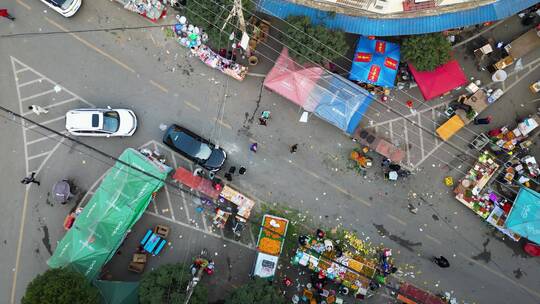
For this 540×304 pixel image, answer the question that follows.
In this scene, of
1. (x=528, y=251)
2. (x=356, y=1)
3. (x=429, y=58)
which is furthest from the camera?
(x=528, y=251)

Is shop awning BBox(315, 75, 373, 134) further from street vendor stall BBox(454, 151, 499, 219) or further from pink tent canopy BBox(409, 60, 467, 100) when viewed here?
street vendor stall BBox(454, 151, 499, 219)

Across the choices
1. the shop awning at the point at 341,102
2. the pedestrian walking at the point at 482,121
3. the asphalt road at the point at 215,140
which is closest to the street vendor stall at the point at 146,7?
the asphalt road at the point at 215,140

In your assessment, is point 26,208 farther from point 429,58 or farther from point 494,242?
point 494,242

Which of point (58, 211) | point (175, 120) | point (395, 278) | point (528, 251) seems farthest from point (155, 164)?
point (528, 251)

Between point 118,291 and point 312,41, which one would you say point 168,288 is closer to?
point 118,291

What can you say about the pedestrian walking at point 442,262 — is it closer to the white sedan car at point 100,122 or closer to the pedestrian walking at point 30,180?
the white sedan car at point 100,122

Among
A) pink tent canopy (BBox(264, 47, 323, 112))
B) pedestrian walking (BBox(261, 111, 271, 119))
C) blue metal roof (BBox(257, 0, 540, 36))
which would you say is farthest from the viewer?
pedestrian walking (BBox(261, 111, 271, 119))

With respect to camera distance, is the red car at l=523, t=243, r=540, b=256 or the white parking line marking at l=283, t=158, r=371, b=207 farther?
the white parking line marking at l=283, t=158, r=371, b=207

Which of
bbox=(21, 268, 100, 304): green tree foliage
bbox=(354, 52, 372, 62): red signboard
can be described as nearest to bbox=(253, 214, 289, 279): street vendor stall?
bbox=(21, 268, 100, 304): green tree foliage
